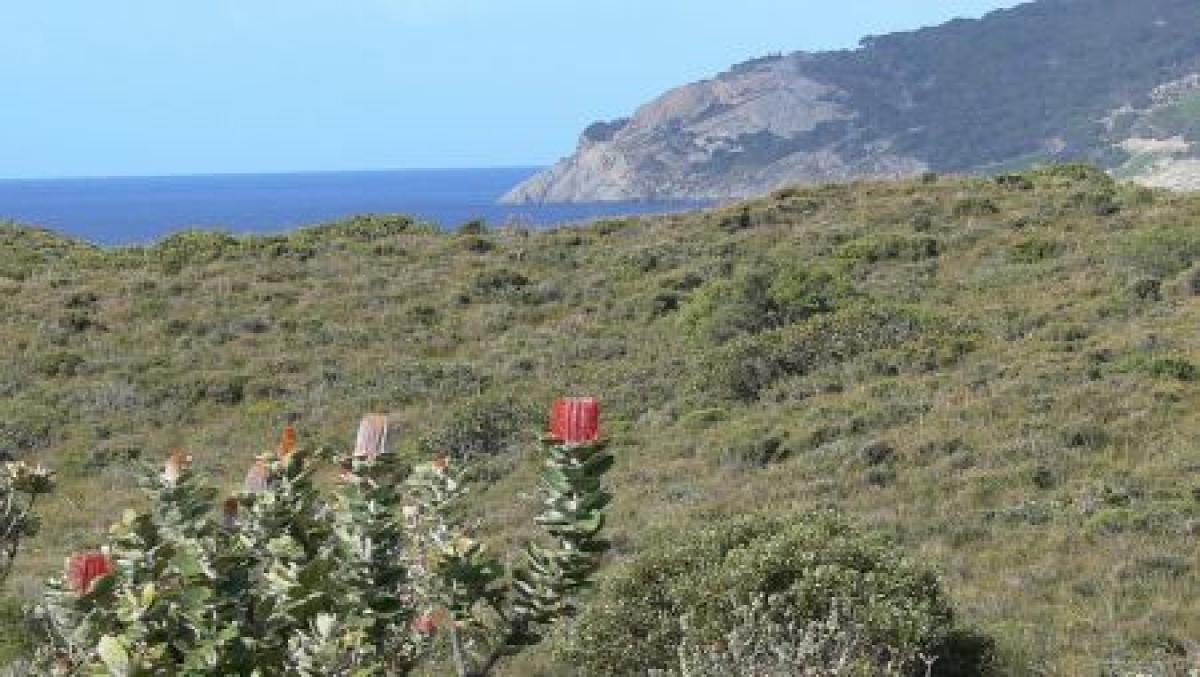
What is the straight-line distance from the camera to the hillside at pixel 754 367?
38.9ft

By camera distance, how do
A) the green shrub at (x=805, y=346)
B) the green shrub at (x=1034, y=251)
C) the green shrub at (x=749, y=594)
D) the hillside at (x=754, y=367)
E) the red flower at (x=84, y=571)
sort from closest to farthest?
the red flower at (x=84, y=571) → the green shrub at (x=749, y=594) → the hillside at (x=754, y=367) → the green shrub at (x=805, y=346) → the green shrub at (x=1034, y=251)

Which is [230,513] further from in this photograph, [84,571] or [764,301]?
[764,301]

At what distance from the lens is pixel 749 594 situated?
25.4 ft

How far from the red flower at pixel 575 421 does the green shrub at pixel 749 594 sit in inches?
191

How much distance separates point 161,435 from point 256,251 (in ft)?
39.0

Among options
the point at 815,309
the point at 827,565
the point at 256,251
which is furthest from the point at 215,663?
the point at 256,251

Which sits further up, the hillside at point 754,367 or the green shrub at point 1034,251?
the green shrub at point 1034,251

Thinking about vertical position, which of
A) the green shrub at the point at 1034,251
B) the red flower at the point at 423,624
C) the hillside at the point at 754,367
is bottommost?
the hillside at the point at 754,367

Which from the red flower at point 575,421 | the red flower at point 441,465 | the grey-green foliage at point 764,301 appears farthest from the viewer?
the grey-green foliage at point 764,301

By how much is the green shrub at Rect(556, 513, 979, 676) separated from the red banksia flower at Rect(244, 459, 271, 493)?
16.0 ft

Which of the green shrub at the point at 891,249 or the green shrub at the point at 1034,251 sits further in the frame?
the green shrub at the point at 891,249

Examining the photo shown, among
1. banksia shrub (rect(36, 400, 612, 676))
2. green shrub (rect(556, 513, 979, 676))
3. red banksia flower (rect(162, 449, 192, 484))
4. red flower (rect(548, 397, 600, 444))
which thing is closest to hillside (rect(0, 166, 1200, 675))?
green shrub (rect(556, 513, 979, 676))

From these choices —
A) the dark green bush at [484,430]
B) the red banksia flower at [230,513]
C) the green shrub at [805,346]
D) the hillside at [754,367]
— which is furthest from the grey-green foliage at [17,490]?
the green shrub at [805,346]

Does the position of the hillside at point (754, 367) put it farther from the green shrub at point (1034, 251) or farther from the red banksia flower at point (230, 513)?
the red banksia flower at point (230, 513)
